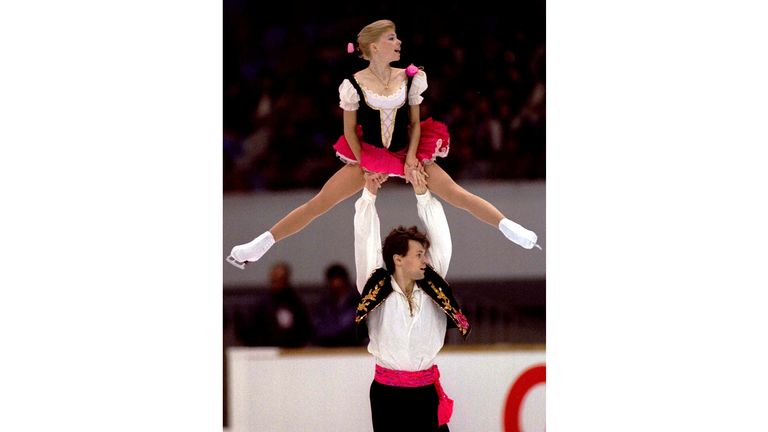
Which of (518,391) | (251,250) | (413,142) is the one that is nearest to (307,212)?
(251,250)

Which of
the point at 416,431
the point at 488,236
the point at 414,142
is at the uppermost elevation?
the point at 414,142

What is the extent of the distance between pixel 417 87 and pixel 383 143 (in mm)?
246

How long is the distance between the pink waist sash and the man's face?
355 millimetres

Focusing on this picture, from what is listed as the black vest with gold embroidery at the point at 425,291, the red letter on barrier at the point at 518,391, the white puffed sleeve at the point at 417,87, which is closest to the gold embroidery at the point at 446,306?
the black vest with gold embroidery at the point at 425,291

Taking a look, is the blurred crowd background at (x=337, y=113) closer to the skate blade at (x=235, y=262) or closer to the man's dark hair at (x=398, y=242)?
the skate blade at (x=235, y=262)

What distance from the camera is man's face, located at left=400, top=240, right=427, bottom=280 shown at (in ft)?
16.0

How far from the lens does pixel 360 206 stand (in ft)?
16.2

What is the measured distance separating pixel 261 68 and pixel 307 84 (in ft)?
0.62

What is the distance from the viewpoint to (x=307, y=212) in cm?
498

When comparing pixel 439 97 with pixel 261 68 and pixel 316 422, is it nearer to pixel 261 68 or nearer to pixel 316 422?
pixel 261 68

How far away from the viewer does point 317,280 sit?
5078mm

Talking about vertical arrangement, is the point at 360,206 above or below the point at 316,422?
above

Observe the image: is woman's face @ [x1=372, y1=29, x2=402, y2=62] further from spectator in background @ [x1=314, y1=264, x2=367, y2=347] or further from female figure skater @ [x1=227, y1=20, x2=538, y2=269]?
spectator in background @ [x1=314, y1=264, x2=367, y2=347]
